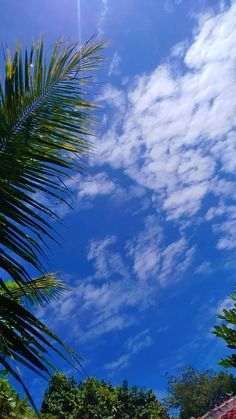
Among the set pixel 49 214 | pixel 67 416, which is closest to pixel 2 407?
pixel 49 214

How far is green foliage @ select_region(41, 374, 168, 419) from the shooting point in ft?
100

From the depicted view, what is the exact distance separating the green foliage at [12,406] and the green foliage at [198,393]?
5505 centimetres

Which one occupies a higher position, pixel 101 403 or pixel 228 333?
pixel 101 403

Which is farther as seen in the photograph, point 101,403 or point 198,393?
point 198,393

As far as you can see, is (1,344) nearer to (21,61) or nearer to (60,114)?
(60,114)

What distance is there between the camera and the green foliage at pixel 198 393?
2124 inches

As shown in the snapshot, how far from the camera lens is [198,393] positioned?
5575 cm

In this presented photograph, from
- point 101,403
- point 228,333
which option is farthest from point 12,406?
point 101,403

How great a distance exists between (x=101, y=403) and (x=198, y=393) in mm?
28743

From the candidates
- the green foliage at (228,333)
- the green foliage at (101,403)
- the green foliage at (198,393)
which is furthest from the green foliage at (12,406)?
the green foliage at (198,393)

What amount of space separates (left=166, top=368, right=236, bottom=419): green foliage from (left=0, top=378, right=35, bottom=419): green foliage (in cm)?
5505

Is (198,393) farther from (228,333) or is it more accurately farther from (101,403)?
(228,333)

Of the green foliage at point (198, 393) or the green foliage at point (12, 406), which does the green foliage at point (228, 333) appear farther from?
the green foliage at point (198, 393)

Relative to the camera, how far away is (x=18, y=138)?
2412mm
